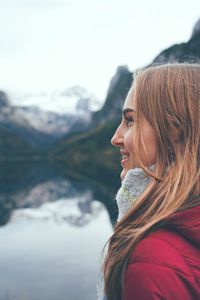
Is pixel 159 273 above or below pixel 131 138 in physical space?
below

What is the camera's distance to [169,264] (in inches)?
96.7

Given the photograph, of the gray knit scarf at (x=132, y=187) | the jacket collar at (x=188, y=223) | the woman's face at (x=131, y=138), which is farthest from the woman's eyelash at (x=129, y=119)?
the jacket collar at (x=188, y=223)

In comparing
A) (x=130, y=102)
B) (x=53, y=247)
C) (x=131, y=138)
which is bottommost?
(x=53, y=247)

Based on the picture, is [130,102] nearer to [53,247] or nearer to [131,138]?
[131,138]

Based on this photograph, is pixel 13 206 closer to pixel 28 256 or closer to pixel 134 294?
pixel 28 256

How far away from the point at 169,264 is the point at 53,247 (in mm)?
20589

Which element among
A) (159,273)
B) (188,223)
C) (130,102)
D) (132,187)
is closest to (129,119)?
(130,102)

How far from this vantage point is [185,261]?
8.34ft

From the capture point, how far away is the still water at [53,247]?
15586 millimetres

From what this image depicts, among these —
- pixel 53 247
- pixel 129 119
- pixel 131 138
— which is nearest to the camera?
pixel 131 138

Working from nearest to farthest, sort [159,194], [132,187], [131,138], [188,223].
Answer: [188,223]
[159,194]
[132,187]
[131,138]

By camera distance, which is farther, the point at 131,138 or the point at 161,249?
the point at 131,138

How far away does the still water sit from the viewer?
15.6 m

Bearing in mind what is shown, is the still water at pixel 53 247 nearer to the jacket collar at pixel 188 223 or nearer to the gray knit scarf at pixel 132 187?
the gray knit scarf at pixel 132 187
